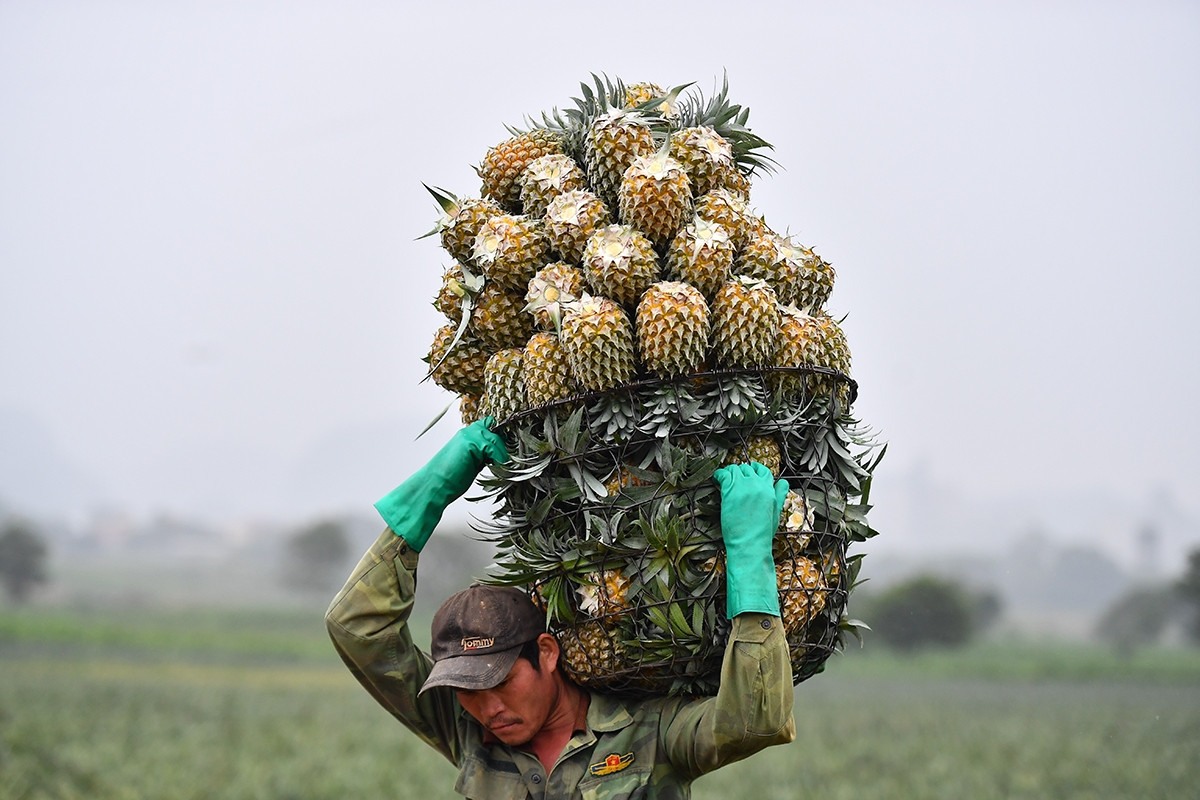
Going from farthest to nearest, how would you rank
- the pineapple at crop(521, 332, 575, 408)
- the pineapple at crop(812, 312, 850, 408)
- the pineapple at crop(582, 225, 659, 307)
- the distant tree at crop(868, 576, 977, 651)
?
the distant tree at crop(868, 576, 977, 651)
the pineapple at crop(812, 312, 850, 408)
the pineapple at crop(521, 332, 575, 408)
the pineapple at crop(582, 225, 659, 307)

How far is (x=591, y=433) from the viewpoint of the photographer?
3.51 meters

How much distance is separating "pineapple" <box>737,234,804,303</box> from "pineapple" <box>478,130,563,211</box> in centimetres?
82

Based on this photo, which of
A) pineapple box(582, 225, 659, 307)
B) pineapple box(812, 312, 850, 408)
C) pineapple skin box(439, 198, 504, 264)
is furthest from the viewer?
pineapple skin box(439, 198, 504, 264)

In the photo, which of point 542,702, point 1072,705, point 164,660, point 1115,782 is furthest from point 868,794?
point 164,660

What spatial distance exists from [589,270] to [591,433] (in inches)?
20.7

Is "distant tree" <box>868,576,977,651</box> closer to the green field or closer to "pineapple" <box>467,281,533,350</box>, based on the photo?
the green field

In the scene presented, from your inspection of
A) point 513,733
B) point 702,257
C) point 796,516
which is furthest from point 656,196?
point 513,733

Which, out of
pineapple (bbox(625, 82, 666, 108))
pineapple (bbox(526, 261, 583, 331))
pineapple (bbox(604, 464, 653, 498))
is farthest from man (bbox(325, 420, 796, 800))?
pineapple (bbox(625, 82, 666, 108))

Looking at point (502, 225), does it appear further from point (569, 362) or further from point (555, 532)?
point (555, 532)

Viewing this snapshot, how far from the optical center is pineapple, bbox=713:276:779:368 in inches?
135

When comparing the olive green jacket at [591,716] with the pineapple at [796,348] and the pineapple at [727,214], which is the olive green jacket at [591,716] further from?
the pineapple at [727,214]

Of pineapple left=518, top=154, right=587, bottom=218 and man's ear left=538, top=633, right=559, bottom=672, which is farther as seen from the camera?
man's ear left=538, top=633, right=559, bottom=672

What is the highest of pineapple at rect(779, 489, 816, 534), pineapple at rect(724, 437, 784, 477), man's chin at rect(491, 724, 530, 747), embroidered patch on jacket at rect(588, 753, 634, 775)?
pineapple at rect(724, 437, 784, 477)

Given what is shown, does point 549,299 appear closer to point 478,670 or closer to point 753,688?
point 478,670
